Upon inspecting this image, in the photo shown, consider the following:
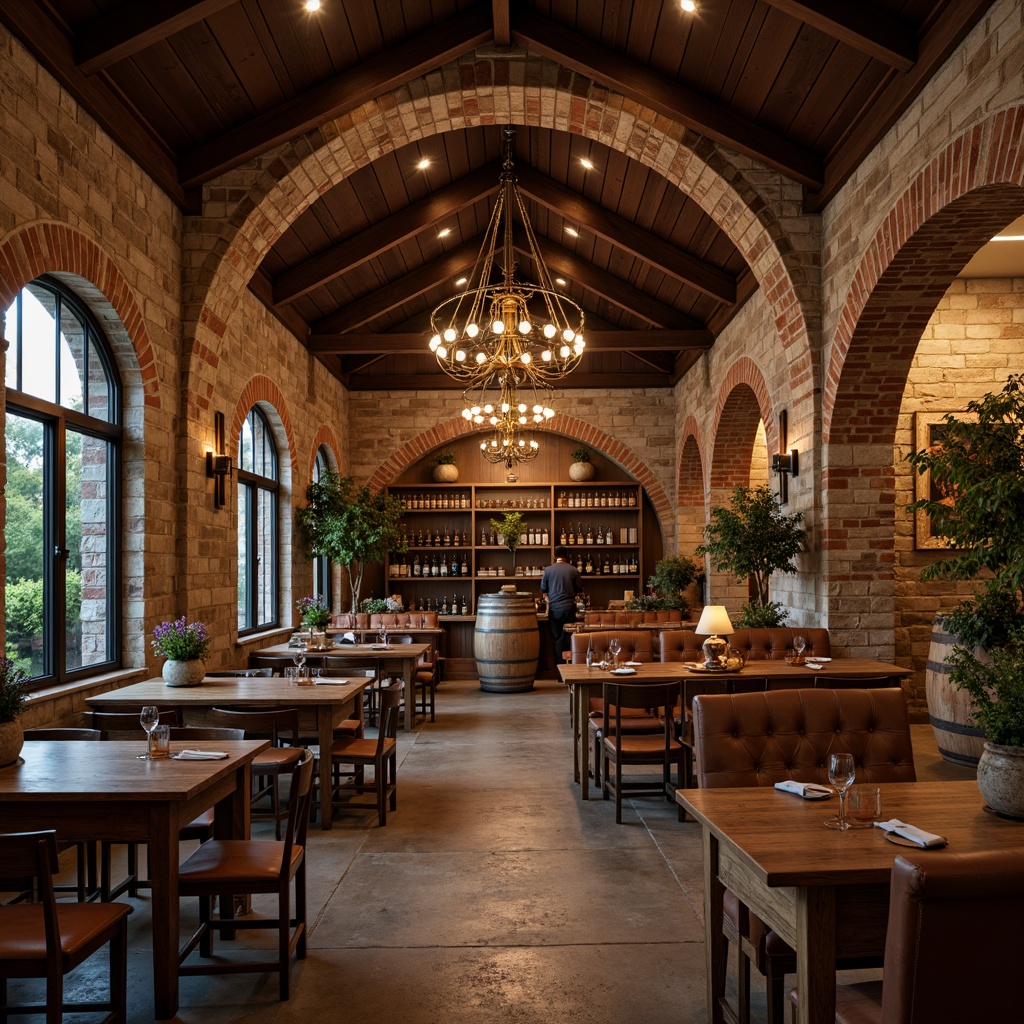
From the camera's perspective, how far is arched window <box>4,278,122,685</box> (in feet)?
15.7

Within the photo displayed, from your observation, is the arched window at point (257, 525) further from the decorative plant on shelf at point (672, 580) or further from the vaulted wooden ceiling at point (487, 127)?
the decorative plant on shelf at point (672, 580)

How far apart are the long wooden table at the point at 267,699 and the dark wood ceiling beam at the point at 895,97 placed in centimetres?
449

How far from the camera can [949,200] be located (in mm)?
4727

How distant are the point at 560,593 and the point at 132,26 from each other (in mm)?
7261

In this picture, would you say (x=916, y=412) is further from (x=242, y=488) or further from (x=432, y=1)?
(x=242, y=488)

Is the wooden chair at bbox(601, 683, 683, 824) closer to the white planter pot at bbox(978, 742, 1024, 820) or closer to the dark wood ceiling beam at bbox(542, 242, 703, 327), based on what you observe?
the white planter pot at bbox(978, 742, 1024, 820)

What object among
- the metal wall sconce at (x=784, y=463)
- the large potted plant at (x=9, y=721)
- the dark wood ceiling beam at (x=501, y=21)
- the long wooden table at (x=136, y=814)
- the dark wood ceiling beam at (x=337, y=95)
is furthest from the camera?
the metal wall sconce at (x=784, y=463)

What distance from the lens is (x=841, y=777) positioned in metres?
2.36

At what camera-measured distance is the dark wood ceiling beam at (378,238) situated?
8805 mm

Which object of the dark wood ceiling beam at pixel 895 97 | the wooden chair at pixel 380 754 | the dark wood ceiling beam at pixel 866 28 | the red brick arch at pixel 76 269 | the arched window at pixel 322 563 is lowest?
the wooden chair at pixel 380 754

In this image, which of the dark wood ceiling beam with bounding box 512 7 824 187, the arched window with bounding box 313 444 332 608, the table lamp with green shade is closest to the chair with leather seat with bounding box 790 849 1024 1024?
the table lamp with green shade

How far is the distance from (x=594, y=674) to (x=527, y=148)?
5377 millimetres

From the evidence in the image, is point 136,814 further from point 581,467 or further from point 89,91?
point 581,467

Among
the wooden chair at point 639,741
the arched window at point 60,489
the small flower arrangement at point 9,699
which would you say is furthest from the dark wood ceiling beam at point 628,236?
the small flower arrangement at point 9,699
